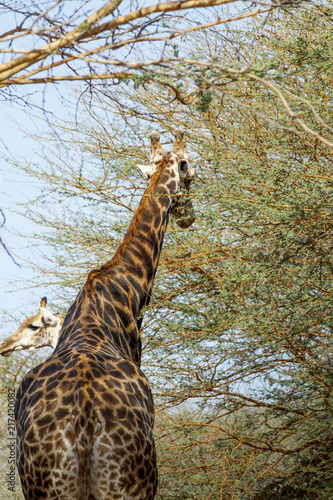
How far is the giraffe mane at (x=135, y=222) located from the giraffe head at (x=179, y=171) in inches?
4.2

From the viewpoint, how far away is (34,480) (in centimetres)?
327

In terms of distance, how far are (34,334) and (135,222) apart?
316 centimetres

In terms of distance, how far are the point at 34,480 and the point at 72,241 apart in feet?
14.3

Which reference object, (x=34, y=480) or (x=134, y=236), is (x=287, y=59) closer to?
(x=134, y=236)

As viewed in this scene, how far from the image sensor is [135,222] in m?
4.92

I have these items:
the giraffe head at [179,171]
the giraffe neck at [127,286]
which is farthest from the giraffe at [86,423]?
the giraffe head at [179,171]

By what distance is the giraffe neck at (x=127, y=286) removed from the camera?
4.02 meters

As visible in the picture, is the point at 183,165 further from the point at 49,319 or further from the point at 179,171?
the point at 49,319

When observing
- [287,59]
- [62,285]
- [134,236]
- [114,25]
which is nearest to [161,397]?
[62,285]

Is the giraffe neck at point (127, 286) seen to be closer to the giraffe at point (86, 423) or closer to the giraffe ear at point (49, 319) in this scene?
the giraffe at point (86, 423)

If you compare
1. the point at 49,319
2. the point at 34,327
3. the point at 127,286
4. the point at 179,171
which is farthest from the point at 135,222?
the point at 34,327

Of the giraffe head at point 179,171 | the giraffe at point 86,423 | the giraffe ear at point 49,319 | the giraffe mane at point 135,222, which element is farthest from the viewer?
the giraffe ear at point 49,319

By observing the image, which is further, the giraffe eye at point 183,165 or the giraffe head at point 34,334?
the giraffe head at point 34,334

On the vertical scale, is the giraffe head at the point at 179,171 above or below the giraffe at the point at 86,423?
above
